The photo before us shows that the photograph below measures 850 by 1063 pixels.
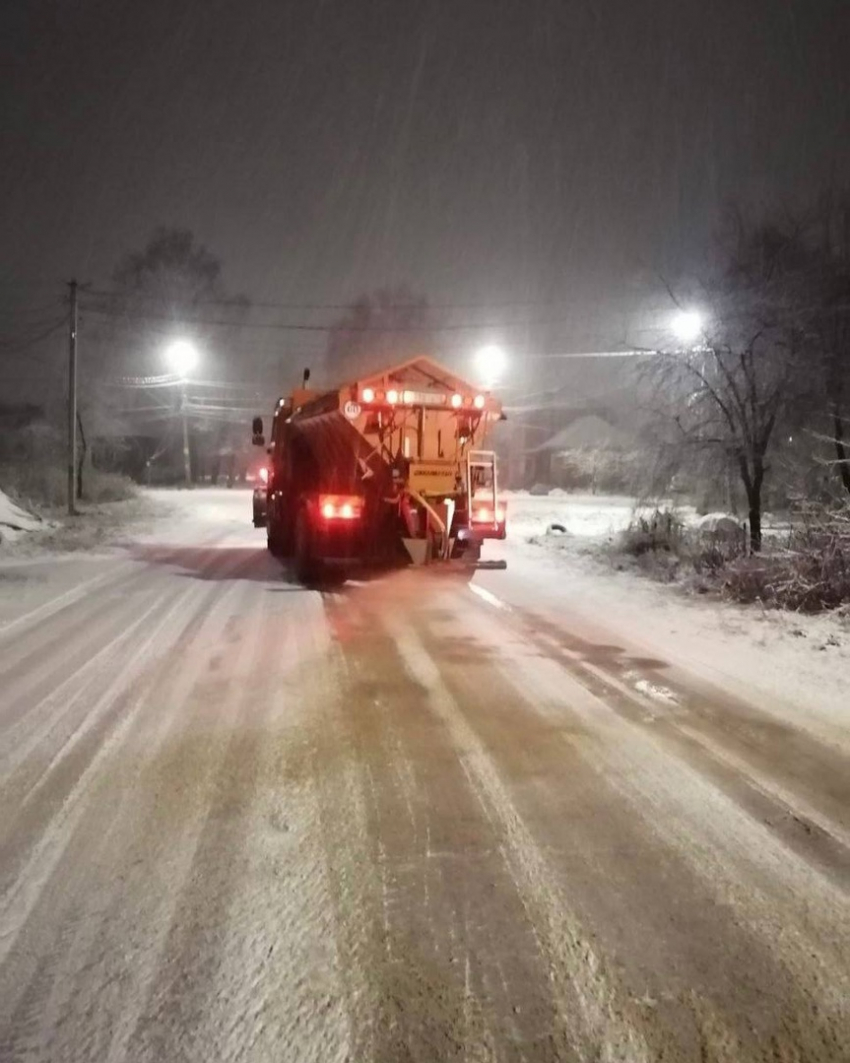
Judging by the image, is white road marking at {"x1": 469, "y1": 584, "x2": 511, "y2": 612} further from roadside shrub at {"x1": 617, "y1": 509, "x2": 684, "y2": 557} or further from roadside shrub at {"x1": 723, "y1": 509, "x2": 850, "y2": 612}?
roadside shrub at {"x1": 617, "y1": 509, "x2": 684, "y2": 557}

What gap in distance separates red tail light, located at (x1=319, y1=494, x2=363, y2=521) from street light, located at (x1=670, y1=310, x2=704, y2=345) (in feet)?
29.2

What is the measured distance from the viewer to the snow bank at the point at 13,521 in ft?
66.4

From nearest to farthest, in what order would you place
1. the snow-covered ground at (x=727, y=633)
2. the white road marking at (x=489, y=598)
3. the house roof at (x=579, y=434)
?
the snow-covered ground at (x=727, y=633) → the white road marking at (x=489, y=598) → the house roof at (x=579, y=434)

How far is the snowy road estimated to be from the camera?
2.76 meters

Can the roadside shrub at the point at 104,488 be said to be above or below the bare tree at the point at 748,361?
below

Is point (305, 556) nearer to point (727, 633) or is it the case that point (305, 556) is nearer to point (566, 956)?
point (727, 633)

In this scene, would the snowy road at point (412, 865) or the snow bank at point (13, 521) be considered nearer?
the snowy road at point (412, 865)

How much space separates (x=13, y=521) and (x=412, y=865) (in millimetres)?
22195

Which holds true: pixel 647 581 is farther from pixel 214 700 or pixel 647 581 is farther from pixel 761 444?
pixel 214 700

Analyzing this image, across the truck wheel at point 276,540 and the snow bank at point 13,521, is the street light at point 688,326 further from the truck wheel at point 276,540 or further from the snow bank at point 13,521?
the snow bank at point 13,521

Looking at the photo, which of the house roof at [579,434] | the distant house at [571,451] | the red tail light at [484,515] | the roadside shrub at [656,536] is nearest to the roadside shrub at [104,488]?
the roadside shrub at [656,536]

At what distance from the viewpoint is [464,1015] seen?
278 centimetres

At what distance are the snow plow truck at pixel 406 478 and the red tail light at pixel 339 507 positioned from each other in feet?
0.05

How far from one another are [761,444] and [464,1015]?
52.7 ft
